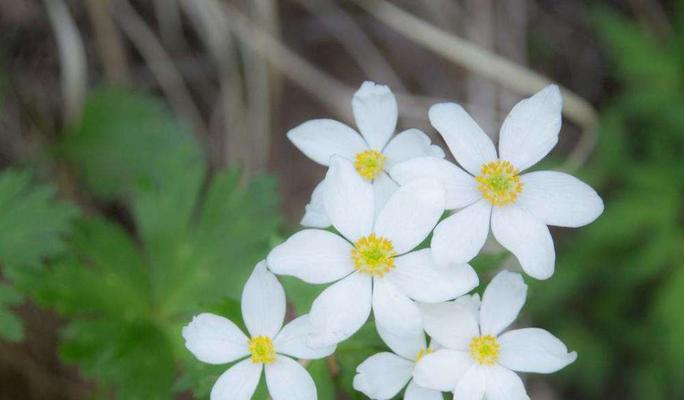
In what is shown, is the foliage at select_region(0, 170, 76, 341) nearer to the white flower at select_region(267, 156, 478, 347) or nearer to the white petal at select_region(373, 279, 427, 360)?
the white flower at select_region(267, 156, 478, 347)

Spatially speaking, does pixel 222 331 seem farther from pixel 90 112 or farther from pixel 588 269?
pixel 588 269

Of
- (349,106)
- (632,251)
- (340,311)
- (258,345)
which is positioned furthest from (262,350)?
(632,251)

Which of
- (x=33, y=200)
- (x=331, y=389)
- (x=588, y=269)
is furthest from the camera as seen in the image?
(x=588, y=269)

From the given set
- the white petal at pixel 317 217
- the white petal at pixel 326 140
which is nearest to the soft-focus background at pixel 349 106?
the white petal at pixel 326 140

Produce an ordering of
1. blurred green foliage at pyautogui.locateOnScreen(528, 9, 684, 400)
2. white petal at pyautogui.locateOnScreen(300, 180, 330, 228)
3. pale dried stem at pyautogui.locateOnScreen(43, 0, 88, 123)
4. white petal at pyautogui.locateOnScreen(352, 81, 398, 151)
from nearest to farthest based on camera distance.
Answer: white petal at pyautogui.locateOnScreen(300, 180, 330, 228) → white petal at pyautogui.locateOnScreen(352, 81, 398, 151) → blurred green foliage at pyautogui.locateOnScreen(528, 9, 684, 400) → pale dried stem at pyautogui.locateOnScreen(43, 0, 88, 123)

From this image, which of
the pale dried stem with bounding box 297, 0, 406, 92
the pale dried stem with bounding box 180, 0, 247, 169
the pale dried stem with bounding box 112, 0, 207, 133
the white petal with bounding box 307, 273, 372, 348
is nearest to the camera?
the white petal with bounding box 307, 273, 372, 348

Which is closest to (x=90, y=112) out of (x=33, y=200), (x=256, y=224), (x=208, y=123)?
(x=208, y=123)

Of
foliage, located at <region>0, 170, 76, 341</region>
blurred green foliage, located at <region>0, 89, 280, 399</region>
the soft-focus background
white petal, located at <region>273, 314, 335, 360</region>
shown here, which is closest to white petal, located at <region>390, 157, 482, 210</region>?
white petal, located at <region>273, 314, 335, 360</region>

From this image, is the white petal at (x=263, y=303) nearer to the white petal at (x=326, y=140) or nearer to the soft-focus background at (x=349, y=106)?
the white petal at (x=326, y=140)

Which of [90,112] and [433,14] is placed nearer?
[90,112]
